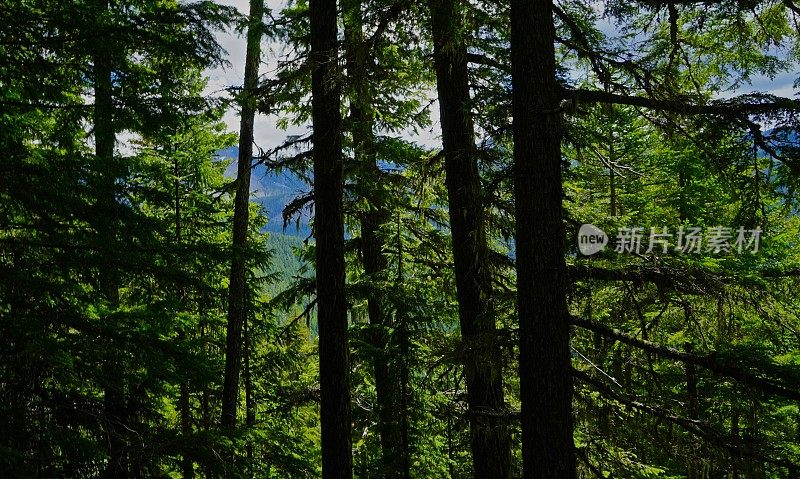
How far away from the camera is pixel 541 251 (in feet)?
14.3

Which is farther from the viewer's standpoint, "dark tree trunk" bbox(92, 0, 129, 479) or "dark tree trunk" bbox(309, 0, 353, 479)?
"dark tree trunk" bbox(309, 0, 353, 479)

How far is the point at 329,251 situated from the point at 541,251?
3035 millimetres

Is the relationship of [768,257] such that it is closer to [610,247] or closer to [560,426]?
[610,247]

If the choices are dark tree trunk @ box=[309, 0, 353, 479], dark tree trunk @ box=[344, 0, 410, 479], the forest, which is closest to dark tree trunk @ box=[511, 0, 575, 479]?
the forest

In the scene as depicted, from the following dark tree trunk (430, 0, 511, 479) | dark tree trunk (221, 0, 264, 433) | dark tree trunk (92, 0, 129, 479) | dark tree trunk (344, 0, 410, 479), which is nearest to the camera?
dark tree trunk (92, 0, 129, 479)

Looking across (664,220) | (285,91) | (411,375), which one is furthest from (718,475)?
(285,91)

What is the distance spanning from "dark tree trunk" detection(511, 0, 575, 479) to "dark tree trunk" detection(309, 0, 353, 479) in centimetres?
272

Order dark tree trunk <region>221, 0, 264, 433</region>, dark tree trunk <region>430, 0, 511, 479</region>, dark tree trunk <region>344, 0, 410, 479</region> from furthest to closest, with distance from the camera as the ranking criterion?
dark tree trunk <region>221, 0, 264, 433</region> < dark tree trunk <region>344, 0, 410, 479</region> < dark tree trunk <region>430, 0, 511, 479</region>

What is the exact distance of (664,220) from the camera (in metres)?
14.5

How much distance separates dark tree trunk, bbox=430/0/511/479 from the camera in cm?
567

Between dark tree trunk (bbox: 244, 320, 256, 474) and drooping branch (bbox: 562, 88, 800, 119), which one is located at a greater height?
drooping branch (bbox: 562, 88, 800, 119)

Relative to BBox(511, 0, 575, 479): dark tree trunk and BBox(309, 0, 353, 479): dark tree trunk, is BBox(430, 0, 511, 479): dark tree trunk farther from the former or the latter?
BBox(309, 0, 353, 479): dark tree trunk

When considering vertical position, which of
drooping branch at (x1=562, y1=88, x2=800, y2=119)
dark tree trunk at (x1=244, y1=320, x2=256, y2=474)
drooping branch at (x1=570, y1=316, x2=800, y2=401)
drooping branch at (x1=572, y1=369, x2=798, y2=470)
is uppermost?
drooping branch at (x1=562, y1=88, x2=800, y2=119)

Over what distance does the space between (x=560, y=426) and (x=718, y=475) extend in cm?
1093
